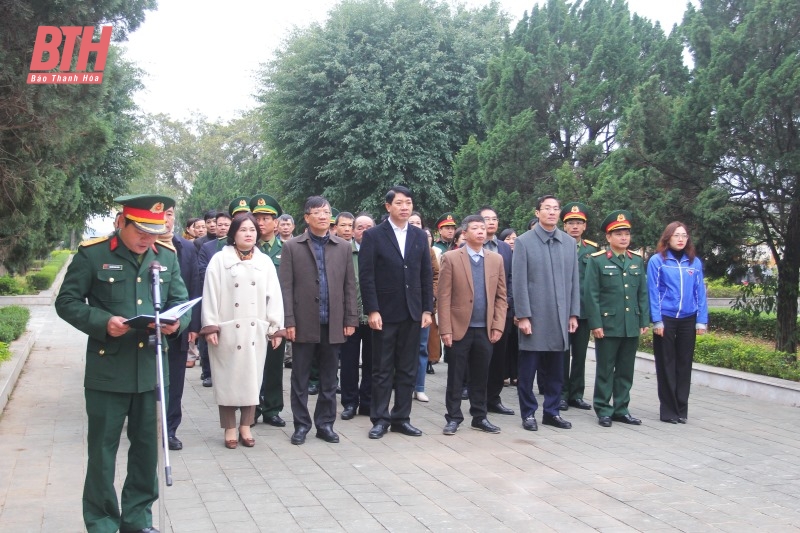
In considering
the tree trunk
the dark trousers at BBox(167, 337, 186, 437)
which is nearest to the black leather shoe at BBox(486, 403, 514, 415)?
the dark trousers at BBox(167, 337, 186, 437)

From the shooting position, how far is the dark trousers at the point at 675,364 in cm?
849

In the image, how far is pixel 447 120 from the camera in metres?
25.1

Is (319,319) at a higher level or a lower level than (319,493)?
higher

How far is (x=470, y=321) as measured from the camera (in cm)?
791

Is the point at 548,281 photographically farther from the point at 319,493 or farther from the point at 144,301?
the point at 144,301

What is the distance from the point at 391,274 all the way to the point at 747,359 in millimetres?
5457

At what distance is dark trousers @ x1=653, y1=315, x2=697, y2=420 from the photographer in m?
8.49

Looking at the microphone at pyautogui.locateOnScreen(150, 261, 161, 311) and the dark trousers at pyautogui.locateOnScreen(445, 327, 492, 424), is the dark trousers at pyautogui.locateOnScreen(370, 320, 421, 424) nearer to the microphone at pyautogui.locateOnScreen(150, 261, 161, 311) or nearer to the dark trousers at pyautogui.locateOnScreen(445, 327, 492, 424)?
the dark trousers at pyautogui.locateOnScreen(445, 327, 492, 424)

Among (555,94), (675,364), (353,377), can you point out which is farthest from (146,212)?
(555,94)

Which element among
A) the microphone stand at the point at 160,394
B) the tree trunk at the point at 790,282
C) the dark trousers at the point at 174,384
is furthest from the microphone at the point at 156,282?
the tree trunk at the point at 790,282

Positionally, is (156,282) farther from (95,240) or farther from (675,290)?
(675,290)

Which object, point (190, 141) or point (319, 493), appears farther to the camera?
point (190, 141)

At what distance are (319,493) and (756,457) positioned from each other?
145 inches

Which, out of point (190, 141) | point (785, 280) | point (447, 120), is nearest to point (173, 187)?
point (190, 141)
